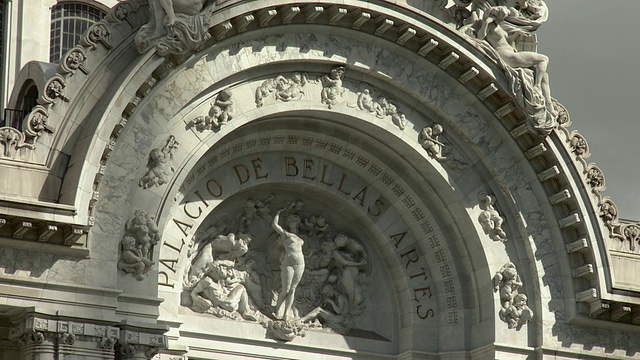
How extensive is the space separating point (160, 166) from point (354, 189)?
503 centimetres

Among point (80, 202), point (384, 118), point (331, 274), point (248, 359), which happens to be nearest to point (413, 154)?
point (384, 118)

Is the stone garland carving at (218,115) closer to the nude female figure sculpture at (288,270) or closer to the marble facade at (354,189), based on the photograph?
the marble facade at (354,189)

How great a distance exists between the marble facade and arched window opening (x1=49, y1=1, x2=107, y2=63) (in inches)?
351

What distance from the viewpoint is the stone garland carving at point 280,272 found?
30172 mm

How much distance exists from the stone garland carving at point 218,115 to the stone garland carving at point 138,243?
6.96 ft

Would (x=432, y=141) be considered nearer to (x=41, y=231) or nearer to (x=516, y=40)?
(x=516, y=40)

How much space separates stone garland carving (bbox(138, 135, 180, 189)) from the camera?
91.8 feet

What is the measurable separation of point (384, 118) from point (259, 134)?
7.91ft

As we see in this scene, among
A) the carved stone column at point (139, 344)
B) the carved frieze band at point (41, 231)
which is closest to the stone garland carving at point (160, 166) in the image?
the carved frieze band at point (41, 231)

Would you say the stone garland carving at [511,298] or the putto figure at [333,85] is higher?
the putto figure at [333,85]

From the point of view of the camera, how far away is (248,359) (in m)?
30.1

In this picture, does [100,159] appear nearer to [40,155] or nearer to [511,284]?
[40,155]

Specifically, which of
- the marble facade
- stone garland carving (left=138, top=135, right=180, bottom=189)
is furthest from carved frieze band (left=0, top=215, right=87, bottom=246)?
stone garland carving (left=138, top=135, right=180, bottom=189)

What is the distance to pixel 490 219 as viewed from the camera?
3128cm
